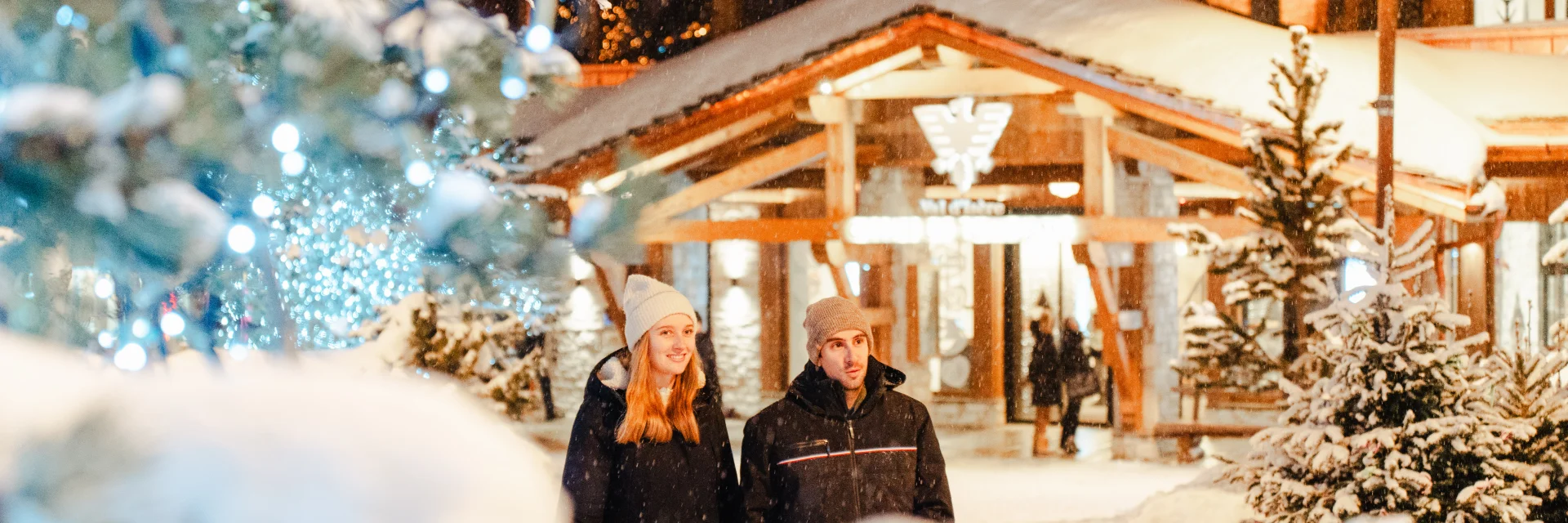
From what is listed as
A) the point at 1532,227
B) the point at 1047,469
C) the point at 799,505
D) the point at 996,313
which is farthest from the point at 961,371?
the point at 799,505

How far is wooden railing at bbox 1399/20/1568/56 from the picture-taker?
590 inches

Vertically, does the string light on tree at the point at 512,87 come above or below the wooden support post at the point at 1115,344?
above

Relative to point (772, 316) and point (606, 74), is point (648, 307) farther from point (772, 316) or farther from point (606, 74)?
point (606, 74)

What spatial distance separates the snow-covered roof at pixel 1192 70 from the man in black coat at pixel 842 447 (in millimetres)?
6757

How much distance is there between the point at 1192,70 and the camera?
40.0 ft

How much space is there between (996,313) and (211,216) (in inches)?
555

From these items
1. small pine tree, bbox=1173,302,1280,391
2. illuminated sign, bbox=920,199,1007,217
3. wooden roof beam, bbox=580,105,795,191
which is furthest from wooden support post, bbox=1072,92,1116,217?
wooden roof beam, bbox=580,105,795,191

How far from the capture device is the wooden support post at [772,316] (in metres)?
16.6

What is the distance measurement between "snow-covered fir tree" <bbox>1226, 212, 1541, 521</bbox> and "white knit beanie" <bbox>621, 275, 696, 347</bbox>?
381cm

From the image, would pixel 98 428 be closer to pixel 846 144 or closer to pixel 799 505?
pixel 799 505

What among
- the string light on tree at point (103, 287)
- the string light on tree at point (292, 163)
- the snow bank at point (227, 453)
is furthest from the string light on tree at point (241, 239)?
the snow bank at point (227, 453)

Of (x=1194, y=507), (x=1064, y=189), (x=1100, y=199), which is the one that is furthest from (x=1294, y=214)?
(x=1064, y=189)

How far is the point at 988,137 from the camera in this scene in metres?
12.5

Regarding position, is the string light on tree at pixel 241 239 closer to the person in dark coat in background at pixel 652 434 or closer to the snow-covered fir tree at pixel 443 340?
the person in dark coat in background at pixel 652 434
